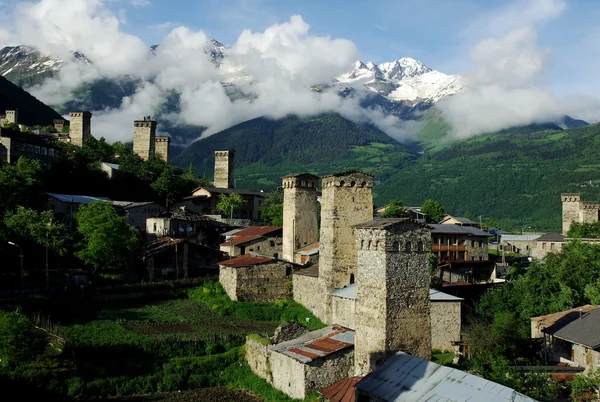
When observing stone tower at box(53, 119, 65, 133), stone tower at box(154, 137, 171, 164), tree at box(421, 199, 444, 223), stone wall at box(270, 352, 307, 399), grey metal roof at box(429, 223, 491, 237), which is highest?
stone tower at box(53, 119, 65, 133)

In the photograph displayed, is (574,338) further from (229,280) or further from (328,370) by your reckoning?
→ (229,280)

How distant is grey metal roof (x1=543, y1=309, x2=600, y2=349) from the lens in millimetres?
28062

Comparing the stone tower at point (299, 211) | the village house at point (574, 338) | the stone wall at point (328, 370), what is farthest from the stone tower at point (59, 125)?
the village house at point (574, 338)

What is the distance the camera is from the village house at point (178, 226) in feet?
181

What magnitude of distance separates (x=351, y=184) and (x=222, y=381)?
1415cm

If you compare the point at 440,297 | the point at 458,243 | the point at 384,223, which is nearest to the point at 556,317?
the point at 440,297

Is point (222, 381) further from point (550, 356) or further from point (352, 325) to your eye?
point (550, 356)

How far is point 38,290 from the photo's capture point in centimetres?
3941

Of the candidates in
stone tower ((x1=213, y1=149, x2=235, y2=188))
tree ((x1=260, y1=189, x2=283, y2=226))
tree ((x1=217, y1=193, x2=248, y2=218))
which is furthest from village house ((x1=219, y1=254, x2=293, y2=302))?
stone tower ((x1=213, y1=149, x2=235, y2=188))

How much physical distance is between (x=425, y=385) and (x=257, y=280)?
2193cm

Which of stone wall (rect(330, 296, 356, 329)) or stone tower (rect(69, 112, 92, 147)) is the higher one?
stone tower (rect(69, 112, 92, 147))

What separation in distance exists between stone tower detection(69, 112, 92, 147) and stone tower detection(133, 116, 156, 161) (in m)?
7.08

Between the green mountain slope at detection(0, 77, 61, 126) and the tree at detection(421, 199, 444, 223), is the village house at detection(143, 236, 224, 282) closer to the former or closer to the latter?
the tree at detection(421, 199, 444, 223)

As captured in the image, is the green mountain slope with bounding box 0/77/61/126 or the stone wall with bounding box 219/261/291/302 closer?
the stone wall with bounding box 219/261/291/302
